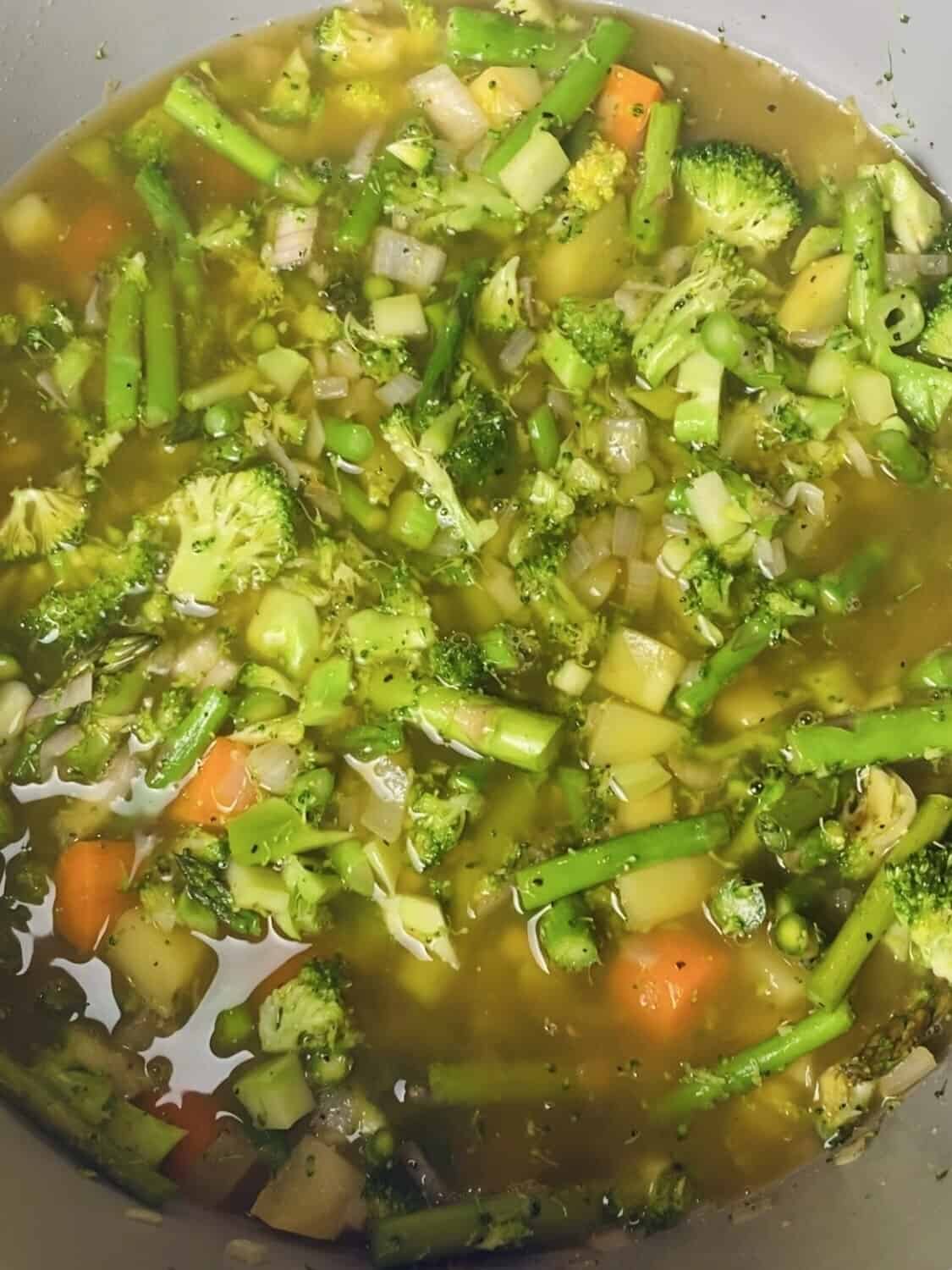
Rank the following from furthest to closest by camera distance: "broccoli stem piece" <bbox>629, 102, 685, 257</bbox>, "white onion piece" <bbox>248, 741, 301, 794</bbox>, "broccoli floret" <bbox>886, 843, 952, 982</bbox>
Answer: "broccoli stem piece" <bbox>629, 102, 685, 257</bbox> → "white onion piece" <bbox>248, 741, 301, 794</bbox> → "broccoli floret" <bbox>886, 843, 952, 982</bbox>

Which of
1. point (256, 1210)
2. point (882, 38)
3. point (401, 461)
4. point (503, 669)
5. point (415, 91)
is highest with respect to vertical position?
point (882, 38)

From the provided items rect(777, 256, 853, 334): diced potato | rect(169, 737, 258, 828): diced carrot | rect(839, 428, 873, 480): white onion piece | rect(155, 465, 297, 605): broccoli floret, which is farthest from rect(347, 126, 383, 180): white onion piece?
rect(169, 737, 258, 828): diced carrot

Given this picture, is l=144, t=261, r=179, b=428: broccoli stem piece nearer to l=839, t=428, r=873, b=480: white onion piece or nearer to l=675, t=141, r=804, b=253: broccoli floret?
l=675, t=141, r=804, b=253: broccoli floret

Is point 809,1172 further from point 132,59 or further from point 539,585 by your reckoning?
point 132,59

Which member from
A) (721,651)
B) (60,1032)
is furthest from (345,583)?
(60,1032)

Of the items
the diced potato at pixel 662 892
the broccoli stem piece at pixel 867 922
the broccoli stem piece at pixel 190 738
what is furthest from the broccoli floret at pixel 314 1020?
the broccoli stem piece at pixel 867 922

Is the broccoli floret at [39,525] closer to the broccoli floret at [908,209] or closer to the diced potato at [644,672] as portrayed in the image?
the diced potato at [644,672]

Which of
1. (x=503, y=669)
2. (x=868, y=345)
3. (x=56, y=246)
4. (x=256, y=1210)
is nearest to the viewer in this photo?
(x=256, y=1210)
